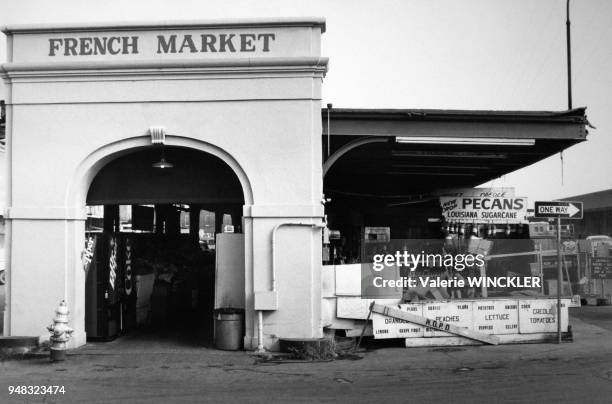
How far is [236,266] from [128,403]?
4.53 metres

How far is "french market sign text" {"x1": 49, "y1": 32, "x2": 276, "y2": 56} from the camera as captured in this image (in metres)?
12.2

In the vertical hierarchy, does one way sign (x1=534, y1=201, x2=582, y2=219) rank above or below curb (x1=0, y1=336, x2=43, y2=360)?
above

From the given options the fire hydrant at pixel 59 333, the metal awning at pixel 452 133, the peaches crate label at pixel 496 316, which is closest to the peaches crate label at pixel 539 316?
the peaches crate label at pixel 496 316

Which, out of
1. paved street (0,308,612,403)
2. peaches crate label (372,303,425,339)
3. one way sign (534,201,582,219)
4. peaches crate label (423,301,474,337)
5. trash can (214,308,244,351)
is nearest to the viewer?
paved street (0,308,612,403)

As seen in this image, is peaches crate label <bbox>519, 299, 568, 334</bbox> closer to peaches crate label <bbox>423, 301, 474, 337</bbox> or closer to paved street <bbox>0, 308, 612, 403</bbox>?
paved street <bbox>0, 308, 612, 403</bbox>

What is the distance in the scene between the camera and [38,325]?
12094mm

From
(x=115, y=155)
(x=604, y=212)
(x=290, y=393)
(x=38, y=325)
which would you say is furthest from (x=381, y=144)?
(x=604, y=212)

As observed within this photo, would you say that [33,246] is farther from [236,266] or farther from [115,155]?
[236,266]

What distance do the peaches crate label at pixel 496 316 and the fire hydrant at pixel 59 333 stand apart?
7535 mm

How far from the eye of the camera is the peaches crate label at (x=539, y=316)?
1284 cm

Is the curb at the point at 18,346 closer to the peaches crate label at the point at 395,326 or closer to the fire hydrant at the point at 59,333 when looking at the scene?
the fire hydrant at the point at 59,333

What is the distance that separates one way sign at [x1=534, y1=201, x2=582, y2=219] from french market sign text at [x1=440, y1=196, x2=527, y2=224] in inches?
161

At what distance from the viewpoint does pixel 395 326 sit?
40.7ft

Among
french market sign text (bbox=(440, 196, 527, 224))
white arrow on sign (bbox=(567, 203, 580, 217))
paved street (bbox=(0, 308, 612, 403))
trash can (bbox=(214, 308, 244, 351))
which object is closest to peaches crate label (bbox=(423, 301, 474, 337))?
paved street (bbox=(0, 308, 612, 403))
